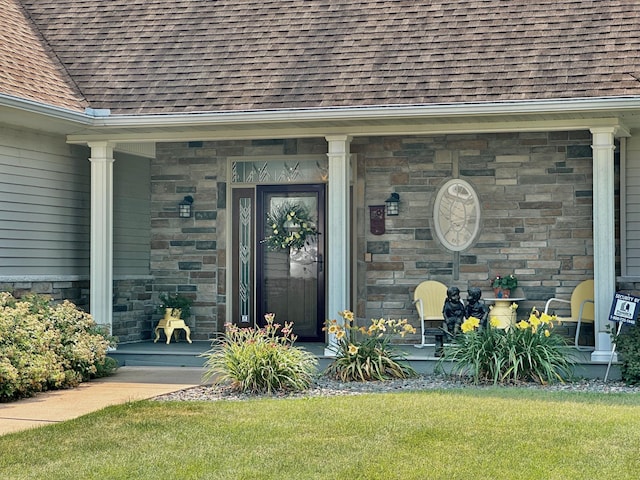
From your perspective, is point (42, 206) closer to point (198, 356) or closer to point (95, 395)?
point (198, 356)

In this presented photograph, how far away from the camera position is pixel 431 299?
40.2 feet

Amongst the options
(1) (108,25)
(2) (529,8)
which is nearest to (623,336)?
(2) (529,8)

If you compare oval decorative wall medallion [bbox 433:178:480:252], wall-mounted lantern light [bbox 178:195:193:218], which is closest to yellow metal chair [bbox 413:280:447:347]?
oval decorative wall medallion [bbox 433:178:480:252]

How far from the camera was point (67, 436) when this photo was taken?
715 cm

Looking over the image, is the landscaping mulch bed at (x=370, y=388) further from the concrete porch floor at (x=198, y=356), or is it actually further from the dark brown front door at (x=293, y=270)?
the dark brown front door at (x=293, y=270)

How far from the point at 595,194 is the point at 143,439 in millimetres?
5527

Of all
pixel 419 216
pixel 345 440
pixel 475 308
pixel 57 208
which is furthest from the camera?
pixel 419 216

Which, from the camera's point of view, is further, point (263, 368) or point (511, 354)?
point (511, 354)

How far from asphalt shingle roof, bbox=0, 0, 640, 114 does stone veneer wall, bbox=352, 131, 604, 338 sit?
1374mm

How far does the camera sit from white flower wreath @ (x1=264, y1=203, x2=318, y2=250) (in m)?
12.7

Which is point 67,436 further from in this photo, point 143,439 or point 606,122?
point 606,122

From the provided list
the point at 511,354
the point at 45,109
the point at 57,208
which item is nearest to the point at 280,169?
the point at 57,208

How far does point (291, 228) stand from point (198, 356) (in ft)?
7.37

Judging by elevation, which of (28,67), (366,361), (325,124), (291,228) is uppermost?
(28,67)
